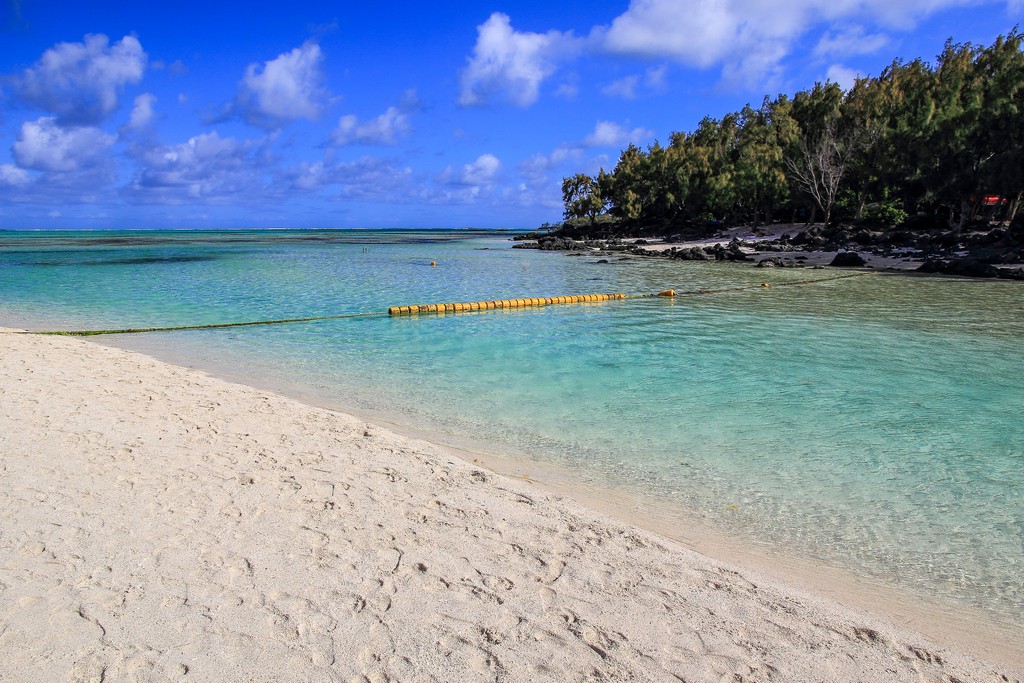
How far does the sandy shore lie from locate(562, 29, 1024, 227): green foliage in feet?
116

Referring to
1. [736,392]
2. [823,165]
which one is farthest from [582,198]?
[736,392]

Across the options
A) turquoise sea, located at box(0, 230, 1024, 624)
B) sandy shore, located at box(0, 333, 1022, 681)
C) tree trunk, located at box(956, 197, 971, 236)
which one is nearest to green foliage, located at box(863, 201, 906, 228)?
tree trunk, located at box(956, 197, 971, 236)

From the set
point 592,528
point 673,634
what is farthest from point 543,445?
point 673,634

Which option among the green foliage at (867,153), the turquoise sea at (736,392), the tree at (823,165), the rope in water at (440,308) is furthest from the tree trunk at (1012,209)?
the rope in water at (440,308)

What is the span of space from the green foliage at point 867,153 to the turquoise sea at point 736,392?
15876 millimetres

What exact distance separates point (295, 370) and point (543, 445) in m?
5.12

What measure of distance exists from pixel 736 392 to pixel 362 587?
6401mm

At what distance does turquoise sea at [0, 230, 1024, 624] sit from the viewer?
468 centimetres

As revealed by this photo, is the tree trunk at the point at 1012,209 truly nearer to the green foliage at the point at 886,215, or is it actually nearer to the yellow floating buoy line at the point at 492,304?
the green foliage at the point at 886,215

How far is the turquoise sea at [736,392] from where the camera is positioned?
15.4 ft

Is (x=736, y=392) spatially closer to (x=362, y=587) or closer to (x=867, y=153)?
(x=362, y=587)

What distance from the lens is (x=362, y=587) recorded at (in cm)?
323

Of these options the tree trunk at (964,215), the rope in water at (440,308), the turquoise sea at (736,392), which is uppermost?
the tree trunk at (964,215)

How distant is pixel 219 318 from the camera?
15633 millimetres
